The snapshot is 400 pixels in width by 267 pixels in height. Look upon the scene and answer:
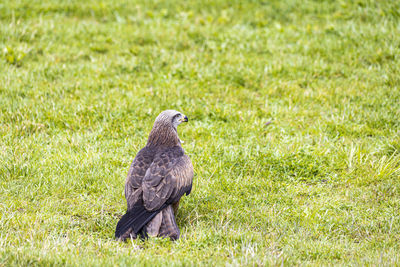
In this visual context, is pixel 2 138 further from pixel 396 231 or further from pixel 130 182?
pixel 396 231

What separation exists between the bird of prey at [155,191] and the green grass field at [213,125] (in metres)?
0.19

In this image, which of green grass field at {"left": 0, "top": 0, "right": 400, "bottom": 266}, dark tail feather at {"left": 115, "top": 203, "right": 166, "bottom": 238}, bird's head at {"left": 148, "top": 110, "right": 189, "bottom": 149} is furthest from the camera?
bird's head at {"left": 148, "top": 110, "right": 189, "bottom": 149}

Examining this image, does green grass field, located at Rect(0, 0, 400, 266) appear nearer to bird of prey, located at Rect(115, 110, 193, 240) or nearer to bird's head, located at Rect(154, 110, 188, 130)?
bird of prey, located at Rect(115, 110, 193, 240)

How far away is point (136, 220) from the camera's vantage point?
5.37 meters

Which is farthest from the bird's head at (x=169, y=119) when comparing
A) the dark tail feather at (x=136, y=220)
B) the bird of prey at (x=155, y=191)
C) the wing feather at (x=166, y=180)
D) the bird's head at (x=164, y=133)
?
the dark tail feather at (x=136, y=220)

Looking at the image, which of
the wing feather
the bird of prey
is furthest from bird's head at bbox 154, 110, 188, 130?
the wing feather

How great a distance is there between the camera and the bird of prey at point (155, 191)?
540cm

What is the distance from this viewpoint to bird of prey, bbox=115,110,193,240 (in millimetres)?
5402

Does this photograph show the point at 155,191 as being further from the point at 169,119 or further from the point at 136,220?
the point at 169,119

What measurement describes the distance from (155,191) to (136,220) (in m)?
0.42

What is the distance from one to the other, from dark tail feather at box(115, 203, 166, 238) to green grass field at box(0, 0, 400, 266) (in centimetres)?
17

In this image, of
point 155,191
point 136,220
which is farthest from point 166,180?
point 136,220

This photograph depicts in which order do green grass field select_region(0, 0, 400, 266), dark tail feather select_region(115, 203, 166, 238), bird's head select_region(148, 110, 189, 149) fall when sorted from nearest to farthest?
dark tail feather select_region(115, 203, 166, 238) < green grass field select_region(0, 0, 400, 266) < bird's head select_region(148, 110, 189, 149)

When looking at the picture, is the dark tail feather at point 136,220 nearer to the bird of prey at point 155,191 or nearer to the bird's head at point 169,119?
the bird of prey at point 155,191
